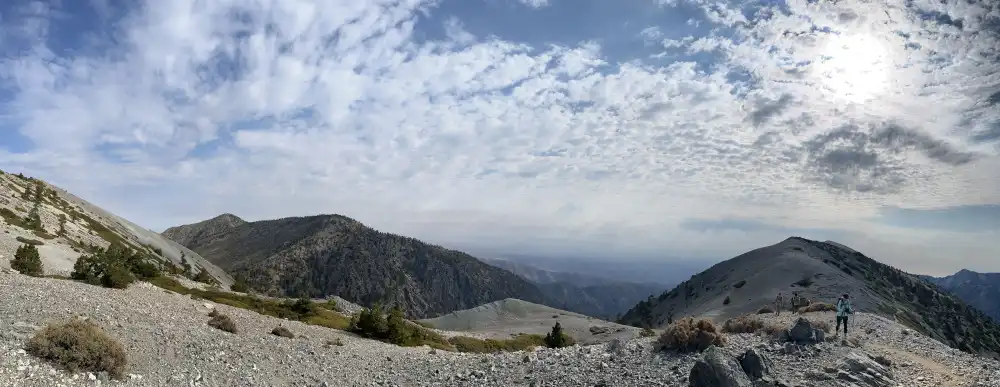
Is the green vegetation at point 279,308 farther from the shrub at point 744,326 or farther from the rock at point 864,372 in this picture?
the rock at point 864,372

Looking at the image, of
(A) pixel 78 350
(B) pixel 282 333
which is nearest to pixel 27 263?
(B) pixel 282 333

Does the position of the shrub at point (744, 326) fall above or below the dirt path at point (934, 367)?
above

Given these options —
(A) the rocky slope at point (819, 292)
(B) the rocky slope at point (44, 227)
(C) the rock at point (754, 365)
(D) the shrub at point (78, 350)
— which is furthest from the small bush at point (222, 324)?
(A) the rocky slope at point (819, 292)

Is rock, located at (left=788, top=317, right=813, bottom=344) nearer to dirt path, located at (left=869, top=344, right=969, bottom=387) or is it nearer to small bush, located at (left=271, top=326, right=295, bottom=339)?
dirt path, located at (left=869, top=344, right=969, bottom=387)

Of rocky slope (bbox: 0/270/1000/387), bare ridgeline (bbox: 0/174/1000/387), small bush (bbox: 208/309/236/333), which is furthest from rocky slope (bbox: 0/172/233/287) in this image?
small bush (bbox: 208/309/236/333)

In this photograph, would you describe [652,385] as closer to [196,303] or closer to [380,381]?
[380,381]

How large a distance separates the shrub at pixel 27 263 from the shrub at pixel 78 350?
22005 mm

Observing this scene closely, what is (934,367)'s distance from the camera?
21.5 metres

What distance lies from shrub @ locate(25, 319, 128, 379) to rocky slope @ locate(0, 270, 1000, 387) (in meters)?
0.34

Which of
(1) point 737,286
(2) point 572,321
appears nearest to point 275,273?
(2) point 572,321

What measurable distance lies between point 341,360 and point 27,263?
23.6 metres

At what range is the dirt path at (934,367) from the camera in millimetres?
19141

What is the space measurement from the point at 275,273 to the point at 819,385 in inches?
7931

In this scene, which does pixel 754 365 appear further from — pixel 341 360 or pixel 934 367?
pixel 341 360
